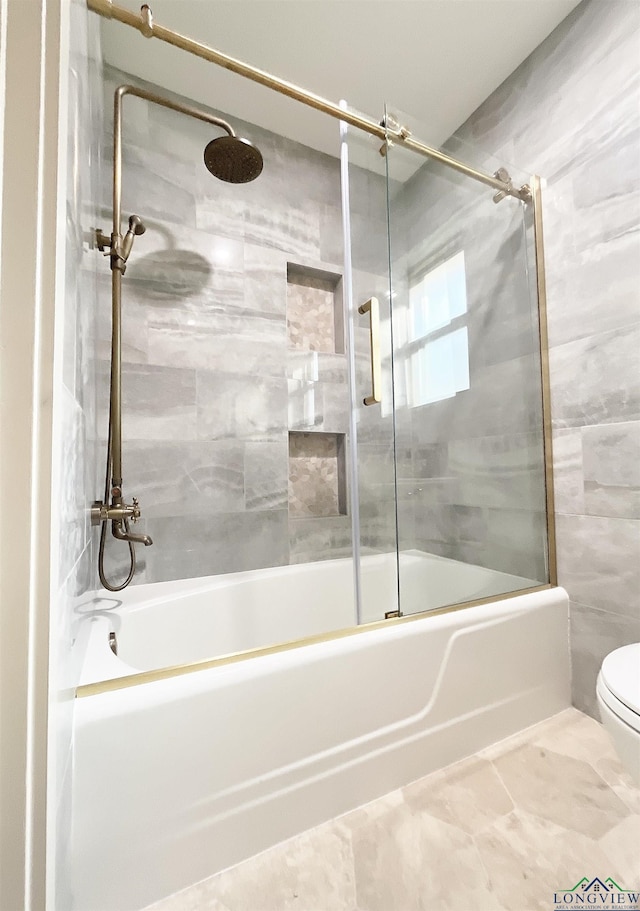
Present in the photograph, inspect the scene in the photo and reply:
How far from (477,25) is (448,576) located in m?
1.91

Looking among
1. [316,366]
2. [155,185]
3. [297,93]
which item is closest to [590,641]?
[316,366]

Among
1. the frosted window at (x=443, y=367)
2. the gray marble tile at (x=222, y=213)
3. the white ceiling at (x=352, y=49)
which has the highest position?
the white ceiling at (x=352, y=49)

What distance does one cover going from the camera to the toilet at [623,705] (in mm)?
690

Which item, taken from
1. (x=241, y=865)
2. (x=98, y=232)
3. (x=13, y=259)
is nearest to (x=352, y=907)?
(x=241, y=865)

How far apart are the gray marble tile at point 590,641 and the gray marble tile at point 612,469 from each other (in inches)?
12.5

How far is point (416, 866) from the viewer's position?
767 millimetres

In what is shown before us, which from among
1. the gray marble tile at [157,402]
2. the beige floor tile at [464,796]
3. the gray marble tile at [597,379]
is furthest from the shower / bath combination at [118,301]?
the gray marble tile at [597,379]

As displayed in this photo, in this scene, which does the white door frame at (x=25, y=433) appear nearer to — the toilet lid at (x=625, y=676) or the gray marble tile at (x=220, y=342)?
the toilet lid at (x=625, y=676)

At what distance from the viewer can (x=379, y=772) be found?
3.01ft

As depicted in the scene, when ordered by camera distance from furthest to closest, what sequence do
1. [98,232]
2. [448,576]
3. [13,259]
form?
[448,576] → [98,232] → [13,259]

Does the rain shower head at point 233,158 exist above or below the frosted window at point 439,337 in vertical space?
above

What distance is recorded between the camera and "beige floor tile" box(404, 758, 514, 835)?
0.87m

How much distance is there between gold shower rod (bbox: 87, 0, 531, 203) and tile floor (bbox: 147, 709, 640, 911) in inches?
71.9

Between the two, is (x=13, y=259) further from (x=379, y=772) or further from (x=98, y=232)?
(x=379, y=772)
